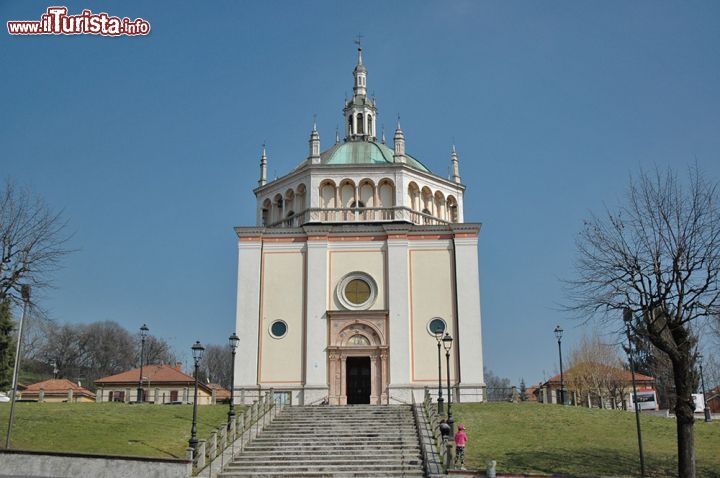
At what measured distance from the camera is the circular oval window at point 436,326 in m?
37.0

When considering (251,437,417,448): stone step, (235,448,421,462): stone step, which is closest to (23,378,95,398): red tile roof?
(251,437,417,448): stone step

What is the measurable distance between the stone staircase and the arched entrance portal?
191 inches

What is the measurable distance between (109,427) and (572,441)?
56.5 ft

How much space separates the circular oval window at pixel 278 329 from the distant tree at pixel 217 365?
6511 centimetres

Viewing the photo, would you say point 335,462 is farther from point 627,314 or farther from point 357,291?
point 357,291

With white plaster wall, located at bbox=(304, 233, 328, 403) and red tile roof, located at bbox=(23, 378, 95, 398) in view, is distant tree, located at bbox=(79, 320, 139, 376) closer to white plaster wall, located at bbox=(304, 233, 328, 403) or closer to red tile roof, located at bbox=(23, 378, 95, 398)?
red tile roof, located at bbox=(23, 378, 95, 398)

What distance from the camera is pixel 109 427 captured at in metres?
27.6

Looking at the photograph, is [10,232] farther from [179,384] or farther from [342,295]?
[179,384]

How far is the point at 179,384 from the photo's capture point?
188 ft

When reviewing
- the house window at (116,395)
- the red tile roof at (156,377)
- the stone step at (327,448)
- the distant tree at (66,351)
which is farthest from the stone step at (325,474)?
the distant tree at (66,351)

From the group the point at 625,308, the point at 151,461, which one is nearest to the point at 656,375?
the point at 625,308

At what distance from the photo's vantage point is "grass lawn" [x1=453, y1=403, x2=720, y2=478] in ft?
77.0

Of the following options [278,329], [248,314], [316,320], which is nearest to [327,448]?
[316,320]

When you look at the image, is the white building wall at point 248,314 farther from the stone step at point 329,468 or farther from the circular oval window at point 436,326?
the stone step at point 329,468
